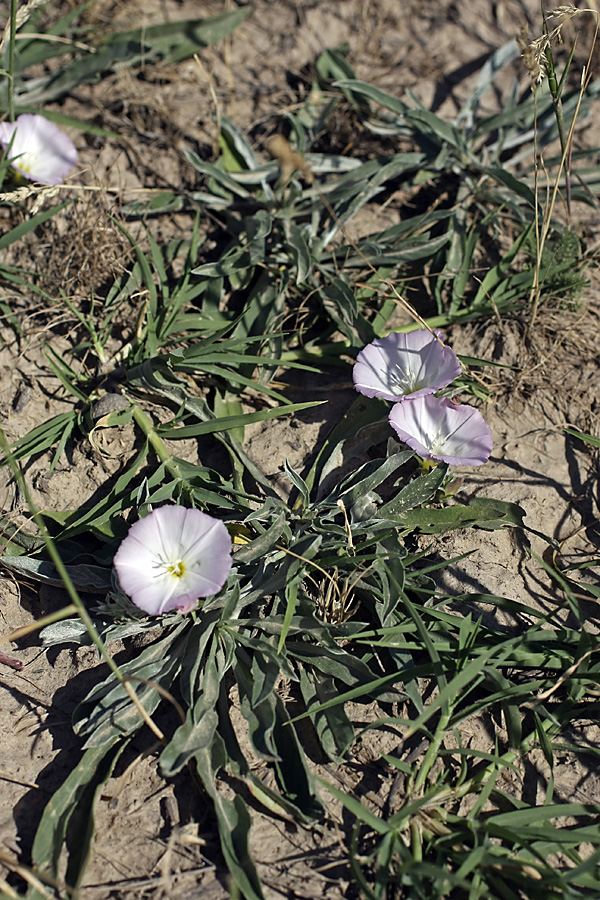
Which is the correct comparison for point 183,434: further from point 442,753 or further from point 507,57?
point 507,57

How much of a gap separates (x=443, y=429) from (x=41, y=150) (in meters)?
1.83

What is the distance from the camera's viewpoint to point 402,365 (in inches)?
82.7

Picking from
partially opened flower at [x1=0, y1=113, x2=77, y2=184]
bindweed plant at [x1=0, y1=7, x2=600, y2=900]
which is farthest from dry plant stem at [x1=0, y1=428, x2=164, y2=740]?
partially opened flower at [x1=0, y1=113, x2=77, y2=184]

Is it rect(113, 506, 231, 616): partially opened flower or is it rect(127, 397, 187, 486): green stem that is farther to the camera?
rect(127, 397, 187, 486): green stem

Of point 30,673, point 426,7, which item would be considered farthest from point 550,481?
point 426,7

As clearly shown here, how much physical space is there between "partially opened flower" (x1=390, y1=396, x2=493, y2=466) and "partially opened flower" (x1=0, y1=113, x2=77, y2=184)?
155cm

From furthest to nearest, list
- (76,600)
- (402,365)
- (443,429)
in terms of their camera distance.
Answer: (402,365) → (443,429) → (76,600)

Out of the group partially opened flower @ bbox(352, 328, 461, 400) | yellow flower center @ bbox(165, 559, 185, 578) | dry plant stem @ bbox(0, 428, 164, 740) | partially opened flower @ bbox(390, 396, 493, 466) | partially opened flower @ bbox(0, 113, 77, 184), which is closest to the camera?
dry plant stem @ bbox(0, 428, 164, 740)

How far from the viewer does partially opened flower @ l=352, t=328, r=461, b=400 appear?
2.02 metres

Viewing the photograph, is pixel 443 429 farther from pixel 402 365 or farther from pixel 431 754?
pixel 431 754

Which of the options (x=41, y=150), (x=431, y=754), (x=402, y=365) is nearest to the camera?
(x=431, y=754)

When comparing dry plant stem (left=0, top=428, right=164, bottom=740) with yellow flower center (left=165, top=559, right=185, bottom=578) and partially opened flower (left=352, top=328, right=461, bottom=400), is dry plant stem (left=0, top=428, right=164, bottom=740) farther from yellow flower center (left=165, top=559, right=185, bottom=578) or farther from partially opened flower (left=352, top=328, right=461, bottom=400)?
partially opened flower (left=352, top=328, right=461, bottom=400)

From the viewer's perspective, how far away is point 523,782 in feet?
5.46

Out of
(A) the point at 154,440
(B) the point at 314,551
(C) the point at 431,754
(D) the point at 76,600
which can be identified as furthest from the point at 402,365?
(D) the point at 76,600
